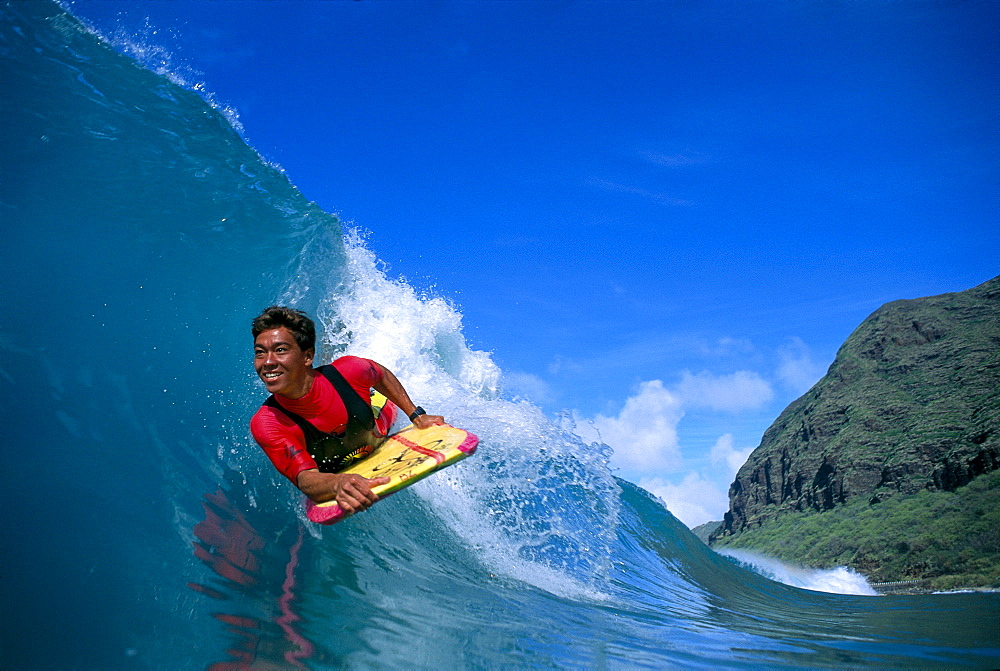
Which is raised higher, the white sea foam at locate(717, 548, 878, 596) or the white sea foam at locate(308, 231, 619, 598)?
the white sea foam at locate(308, 231, 619, 598)

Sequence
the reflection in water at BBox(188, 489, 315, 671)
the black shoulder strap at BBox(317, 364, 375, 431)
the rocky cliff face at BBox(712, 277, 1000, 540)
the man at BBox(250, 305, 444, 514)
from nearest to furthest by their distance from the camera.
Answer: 1. the reflection in water at BBox(188, 489, 315, 671)
2. the man at BBox(250, 305, 444, 514)
3. the black shoulder strap at BBox(317, 364, 375, 431)
4. the rocky cliff face at BBox(712, 277, 1000, 540)

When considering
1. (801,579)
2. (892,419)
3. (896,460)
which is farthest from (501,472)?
(892,419)

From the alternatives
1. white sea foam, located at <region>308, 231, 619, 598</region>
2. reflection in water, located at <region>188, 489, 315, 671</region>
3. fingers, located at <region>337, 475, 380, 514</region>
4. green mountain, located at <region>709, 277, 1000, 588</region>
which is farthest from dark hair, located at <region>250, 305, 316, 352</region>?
green mountain, located at <region>709, 277, 1000, 588</region>

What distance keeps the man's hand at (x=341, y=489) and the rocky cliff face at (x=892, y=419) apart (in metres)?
46.5

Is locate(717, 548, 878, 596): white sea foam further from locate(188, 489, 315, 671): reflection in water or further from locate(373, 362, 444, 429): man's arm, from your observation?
locate(188, 489, 315, 671): reflection in water

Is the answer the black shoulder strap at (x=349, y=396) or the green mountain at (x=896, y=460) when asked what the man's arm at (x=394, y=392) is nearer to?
the black shoulder strap at (x=349, y=396)

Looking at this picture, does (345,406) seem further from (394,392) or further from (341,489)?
(341,489)

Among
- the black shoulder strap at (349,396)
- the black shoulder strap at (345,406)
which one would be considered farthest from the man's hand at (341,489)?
the black shoulder strap at (349,396)

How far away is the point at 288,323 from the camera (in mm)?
3502

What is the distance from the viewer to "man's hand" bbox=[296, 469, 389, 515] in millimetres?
3129

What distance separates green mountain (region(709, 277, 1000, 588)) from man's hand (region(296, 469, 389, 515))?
2808cm

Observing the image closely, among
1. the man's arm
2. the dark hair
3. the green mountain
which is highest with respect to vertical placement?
the green mountain

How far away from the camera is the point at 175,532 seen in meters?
3.57

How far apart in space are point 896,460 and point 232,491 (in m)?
56.4
